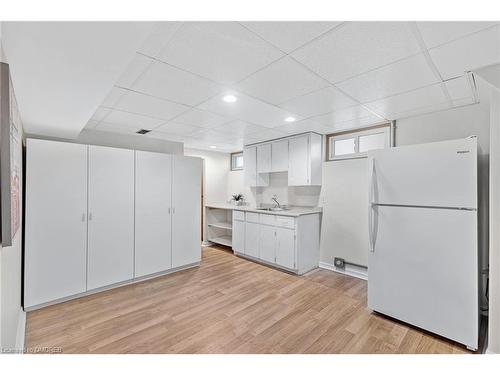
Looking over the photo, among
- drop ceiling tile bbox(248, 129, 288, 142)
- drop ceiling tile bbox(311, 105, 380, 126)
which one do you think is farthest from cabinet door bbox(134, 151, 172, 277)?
drop ceiling tile bbox(311, 105, 380, 126)

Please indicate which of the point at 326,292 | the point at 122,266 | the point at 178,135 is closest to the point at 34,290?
the point at 122,266

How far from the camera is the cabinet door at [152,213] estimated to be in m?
3.38

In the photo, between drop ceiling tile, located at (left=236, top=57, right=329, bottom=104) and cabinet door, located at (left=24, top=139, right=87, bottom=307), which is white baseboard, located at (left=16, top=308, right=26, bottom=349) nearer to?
cabinet door, located at (left=24, top=139, right=87, bottom=307)

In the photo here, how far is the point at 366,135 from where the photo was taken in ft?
11.9

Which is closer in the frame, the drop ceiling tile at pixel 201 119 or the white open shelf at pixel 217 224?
the drop ceiling tile at pixel 201 119

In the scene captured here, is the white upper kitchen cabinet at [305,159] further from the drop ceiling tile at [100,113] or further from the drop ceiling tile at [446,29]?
the drop ceiling tile at [100,113]

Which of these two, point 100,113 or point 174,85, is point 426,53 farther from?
point 100,113

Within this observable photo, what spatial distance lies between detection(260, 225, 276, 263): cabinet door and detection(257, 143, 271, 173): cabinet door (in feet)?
3.89

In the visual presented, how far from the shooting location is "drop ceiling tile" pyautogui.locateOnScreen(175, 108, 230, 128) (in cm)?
287

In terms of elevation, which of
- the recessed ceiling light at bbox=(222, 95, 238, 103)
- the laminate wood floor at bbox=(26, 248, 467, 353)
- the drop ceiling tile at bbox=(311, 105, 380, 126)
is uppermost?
the drop ceiling tile at bbox=(311, 105, 380, 126)

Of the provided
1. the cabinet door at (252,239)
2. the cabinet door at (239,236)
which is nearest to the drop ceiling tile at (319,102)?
the cabinet door at (252,239)

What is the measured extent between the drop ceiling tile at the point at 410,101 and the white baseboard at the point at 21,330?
3925 millimetres

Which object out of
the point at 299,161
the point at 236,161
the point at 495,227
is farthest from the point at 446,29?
A: the point at 236,161

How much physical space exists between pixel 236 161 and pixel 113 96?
12.6 feet
